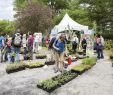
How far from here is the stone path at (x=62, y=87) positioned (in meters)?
11.5

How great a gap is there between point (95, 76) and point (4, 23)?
59061mm

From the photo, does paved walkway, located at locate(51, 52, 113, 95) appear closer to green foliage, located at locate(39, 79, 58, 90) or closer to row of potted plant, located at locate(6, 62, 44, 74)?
green foliage, located at locate(39, 79, 58, 90)

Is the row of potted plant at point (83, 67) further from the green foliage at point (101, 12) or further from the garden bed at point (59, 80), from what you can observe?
the green foliage at point (101, 12)

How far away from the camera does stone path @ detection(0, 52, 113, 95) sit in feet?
37.7

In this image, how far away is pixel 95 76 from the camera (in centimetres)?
1448

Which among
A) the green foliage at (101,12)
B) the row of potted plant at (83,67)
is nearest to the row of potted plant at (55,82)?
the row of potted plant at (83,67)

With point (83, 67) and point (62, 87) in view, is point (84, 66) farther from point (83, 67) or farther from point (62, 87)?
point (62, 87)

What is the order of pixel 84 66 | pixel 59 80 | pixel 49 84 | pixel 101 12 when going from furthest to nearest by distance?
1. pixel 101 12
2. pixel 84 66
3. pixel 59 80
4. pixel 49 84

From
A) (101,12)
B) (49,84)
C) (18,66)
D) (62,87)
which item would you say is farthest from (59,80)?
(101,12)

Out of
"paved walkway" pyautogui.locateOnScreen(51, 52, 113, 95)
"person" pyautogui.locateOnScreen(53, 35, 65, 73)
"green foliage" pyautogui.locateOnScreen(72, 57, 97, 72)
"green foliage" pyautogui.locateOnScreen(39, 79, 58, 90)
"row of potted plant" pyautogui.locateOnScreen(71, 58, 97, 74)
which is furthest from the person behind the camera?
"green foliage" pyautogui.locateOnScreen(72, 57, 97, 72)

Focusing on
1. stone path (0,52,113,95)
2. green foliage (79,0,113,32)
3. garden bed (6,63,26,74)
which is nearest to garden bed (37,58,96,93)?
stone path (0,52,113,95)

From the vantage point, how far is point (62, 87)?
12.2 metres

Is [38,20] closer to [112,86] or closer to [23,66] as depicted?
[23,66]

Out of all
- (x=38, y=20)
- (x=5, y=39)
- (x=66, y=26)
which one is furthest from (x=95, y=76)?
(x=38, y=20)
